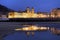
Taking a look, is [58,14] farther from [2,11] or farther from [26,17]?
[2,11]

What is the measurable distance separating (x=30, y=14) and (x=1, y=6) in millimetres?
4960

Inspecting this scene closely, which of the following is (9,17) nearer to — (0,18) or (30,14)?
(0,18)

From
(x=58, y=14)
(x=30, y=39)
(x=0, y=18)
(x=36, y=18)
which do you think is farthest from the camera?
(x=36, y=18)

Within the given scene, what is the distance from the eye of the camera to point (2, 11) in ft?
89.3

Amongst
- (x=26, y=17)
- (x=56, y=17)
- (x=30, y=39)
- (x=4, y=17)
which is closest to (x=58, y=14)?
(x=56, y=17)

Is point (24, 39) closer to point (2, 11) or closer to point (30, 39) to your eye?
point (30, 39)

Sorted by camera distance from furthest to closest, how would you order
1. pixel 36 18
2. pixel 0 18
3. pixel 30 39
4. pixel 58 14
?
pixel 36 18, pixel 58 14, pixel 0 18, pixel 30 39

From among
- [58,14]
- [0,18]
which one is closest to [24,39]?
[0,18]

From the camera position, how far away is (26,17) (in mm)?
31453

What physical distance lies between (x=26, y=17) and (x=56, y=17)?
15.3ft

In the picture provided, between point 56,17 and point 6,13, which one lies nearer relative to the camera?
point 6,13

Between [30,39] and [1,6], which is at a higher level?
[1,6]

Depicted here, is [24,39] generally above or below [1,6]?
below

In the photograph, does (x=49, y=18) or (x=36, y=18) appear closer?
(x=49, y=18)
